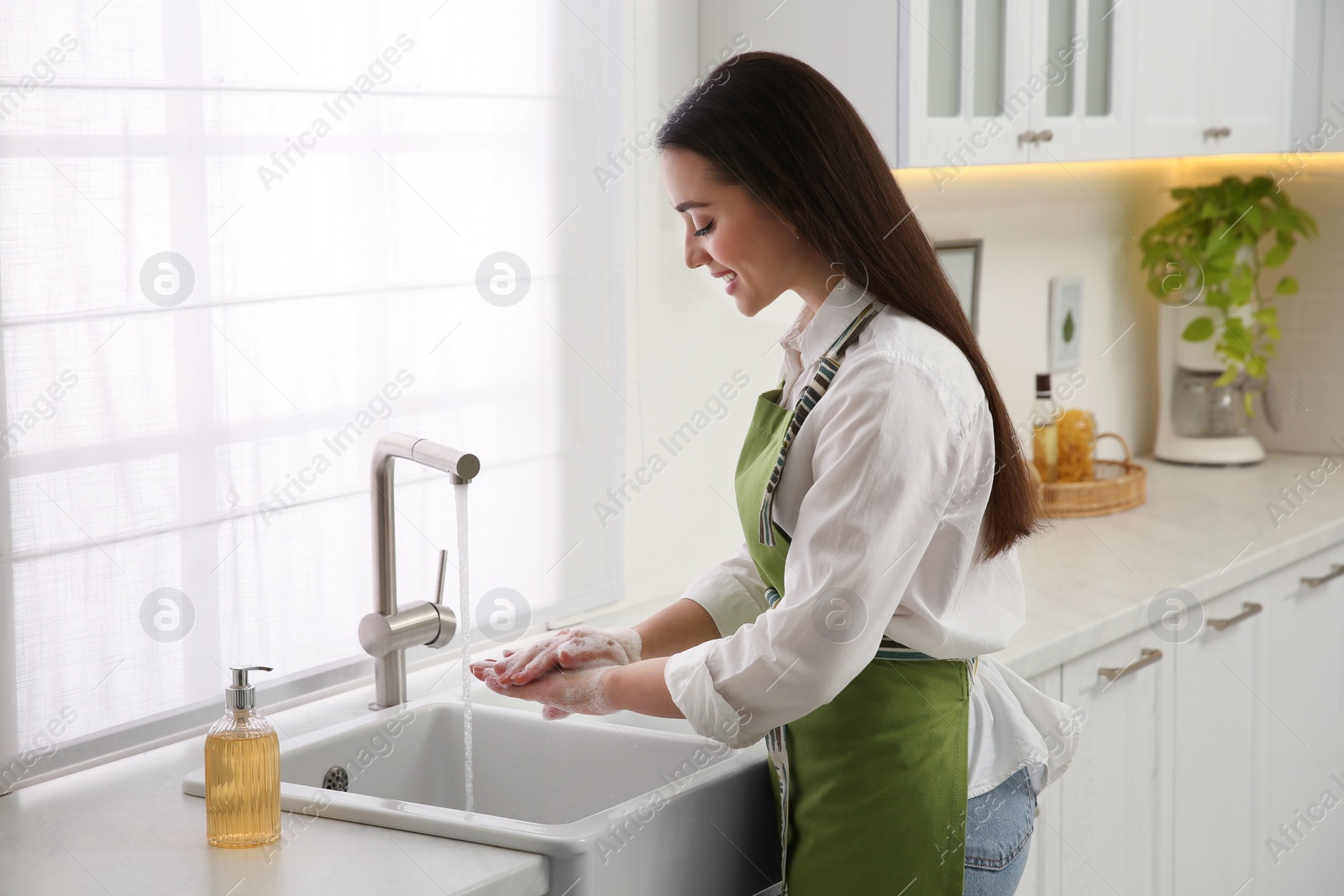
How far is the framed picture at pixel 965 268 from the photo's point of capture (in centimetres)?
255

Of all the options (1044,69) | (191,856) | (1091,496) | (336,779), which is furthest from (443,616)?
(1091,496)

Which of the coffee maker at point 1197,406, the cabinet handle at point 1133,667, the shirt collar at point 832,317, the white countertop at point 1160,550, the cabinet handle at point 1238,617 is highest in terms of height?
the shirt collar at point 832,317

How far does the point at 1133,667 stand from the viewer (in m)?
2.02

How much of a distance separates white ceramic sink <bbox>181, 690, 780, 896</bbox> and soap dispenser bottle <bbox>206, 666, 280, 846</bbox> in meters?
0.07

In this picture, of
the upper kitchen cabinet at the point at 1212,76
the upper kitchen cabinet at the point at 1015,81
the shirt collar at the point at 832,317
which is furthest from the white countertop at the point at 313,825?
the upper kitchen cabinet at the point at 1212,76

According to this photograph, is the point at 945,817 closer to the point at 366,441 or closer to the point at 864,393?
the point at 864,393

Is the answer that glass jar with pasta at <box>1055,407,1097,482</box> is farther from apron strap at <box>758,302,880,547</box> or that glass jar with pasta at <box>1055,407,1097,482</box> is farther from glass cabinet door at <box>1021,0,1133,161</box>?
apron strap at <box>758,302,880,547</box>

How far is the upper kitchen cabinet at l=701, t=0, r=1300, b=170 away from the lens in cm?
191

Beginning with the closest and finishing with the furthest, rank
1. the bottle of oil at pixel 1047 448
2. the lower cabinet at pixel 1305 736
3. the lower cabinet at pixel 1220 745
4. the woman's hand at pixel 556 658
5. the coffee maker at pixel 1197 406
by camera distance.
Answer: the woman's hand at pixel 556 658
the lower cabinet at pixel 1220 745
the lower cabinet at pixel 1305 736
the bottle of oil at pixel 1047 448
the coffee maker at pixel 1197 406

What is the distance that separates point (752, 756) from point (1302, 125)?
6.99 feet

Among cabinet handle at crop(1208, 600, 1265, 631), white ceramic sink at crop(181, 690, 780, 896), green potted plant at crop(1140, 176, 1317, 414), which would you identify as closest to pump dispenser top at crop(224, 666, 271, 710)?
white ceramic sink at crop(181, 690, 780, 896)

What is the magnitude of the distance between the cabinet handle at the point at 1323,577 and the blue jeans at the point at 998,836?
134 cm

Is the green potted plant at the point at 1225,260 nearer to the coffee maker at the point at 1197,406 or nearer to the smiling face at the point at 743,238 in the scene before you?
the coffee maker at the point at 1197,406

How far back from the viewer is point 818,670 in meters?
1.13
